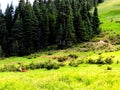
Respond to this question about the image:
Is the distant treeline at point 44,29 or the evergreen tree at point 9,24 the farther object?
the evergreen tree at point 9,24

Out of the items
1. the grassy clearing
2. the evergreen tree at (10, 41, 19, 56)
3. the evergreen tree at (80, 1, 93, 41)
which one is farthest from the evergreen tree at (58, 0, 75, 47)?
the grassy clearing

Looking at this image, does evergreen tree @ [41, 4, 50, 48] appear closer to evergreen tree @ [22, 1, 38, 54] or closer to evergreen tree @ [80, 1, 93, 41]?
evergreen tree @ [22, 1, 38, 54]

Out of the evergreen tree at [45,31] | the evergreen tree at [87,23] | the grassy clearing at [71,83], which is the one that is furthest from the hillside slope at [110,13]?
the grassy clearing at [71,83]

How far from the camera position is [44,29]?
308 ft

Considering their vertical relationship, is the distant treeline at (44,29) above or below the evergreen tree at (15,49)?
above

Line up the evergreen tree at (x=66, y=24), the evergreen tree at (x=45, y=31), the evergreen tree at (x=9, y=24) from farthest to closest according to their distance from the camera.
Result: the evergreen tree at (x=9, y=24) → the evergreen tree at (x=45, y=31) → the evergreen tree at (x=66, y=24)

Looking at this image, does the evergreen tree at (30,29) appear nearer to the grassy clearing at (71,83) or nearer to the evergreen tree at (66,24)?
the evergreen tree at (66,24)

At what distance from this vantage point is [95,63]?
150 ft

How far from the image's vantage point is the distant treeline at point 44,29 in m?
88.4

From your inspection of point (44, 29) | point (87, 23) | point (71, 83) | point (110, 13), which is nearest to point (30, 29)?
point (44, 29)

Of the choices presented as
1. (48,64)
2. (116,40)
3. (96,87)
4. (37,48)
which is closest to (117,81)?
(96,87)

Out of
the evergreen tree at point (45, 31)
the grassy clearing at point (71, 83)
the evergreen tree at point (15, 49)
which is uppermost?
the grassy clearing at point (71, 83)

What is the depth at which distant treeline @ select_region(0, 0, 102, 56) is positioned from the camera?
8844 centimetres

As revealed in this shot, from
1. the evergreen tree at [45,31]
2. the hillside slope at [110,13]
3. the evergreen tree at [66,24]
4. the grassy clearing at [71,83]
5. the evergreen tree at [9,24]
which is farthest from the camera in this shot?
the hillside slope at [110,13]
